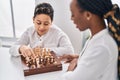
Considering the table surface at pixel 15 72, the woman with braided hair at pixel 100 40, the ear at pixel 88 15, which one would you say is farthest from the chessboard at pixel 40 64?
the ear at pixel 88 15

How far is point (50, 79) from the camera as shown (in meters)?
1.23

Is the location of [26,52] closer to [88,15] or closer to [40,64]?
[40,64]

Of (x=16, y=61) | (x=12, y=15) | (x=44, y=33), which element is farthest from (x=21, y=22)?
(x=16, y=61)

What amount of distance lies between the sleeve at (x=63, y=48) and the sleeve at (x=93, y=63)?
716 mm

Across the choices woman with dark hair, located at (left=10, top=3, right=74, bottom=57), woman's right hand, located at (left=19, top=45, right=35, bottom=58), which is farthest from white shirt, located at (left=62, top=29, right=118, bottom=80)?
woman with dark hair, located at (left=10, top=3, right=74, bottom=57)

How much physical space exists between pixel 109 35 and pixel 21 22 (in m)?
1.91

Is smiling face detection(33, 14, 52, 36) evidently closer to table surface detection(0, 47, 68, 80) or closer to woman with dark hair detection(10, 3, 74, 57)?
woman with dark hair detection(10, 3, 74, 57)

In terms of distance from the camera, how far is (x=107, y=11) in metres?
0.96

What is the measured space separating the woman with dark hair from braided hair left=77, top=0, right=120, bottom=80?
2.57ft

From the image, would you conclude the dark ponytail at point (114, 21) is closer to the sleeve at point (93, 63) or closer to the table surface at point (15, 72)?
the sleeve at point (93, 63)

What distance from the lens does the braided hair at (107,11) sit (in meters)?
0.94

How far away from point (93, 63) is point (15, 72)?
1.94ft

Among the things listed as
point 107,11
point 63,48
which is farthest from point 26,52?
point 107,11

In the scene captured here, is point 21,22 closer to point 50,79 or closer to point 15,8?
point 15,8
